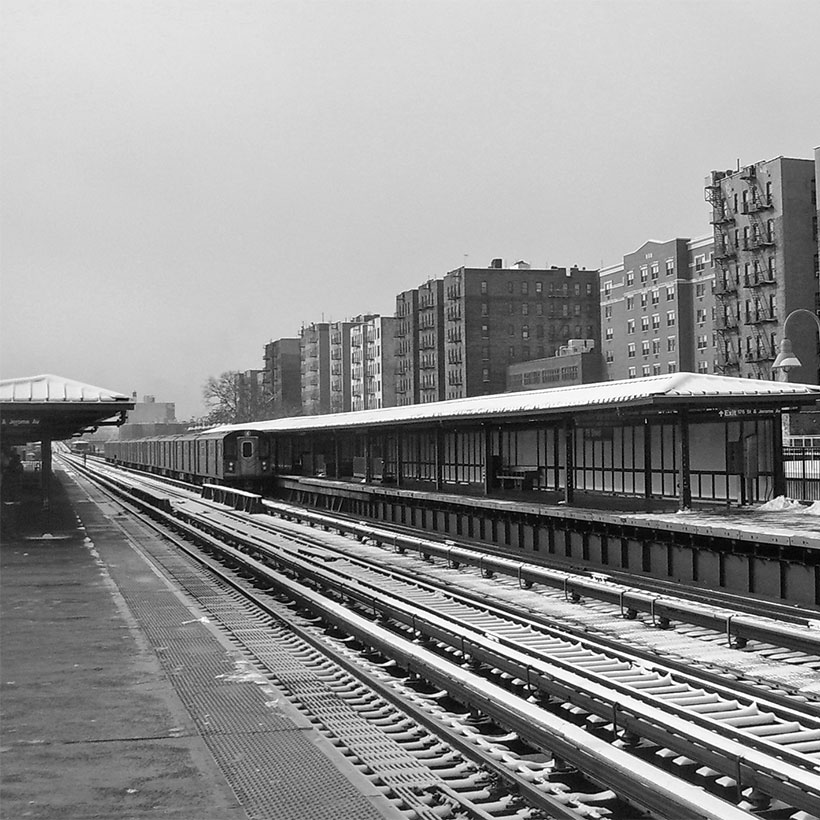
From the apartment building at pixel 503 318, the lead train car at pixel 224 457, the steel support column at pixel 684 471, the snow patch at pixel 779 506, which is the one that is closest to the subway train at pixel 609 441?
the steel support column at pixel 684 471

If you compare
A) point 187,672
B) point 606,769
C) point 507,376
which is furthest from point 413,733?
point 507,376

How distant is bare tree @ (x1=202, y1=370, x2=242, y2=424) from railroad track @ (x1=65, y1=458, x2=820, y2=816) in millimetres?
114373

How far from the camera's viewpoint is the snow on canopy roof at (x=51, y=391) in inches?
939

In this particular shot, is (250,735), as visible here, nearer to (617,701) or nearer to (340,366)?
(617,701)

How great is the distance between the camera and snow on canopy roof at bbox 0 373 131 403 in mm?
23844

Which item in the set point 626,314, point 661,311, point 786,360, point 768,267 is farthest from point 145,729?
point 626,314

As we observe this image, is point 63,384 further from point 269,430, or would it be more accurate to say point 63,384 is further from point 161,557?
point 269,430

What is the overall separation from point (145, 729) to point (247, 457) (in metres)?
40.8

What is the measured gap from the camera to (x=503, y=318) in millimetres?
102938

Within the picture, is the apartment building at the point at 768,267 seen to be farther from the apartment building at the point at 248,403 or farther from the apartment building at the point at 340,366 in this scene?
the apartment building at the point at 340,366

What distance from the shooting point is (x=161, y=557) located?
2217 centimetres

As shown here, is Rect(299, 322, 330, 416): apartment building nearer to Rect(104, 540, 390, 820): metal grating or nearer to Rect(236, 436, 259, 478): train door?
Rect(236, 436, 259, 478): train door

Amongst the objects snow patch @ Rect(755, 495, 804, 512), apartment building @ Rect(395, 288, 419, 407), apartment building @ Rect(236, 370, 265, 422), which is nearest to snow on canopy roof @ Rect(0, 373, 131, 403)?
snow patch @ Rect(755, 495, 804, 512)

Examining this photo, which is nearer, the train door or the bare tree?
the train door
